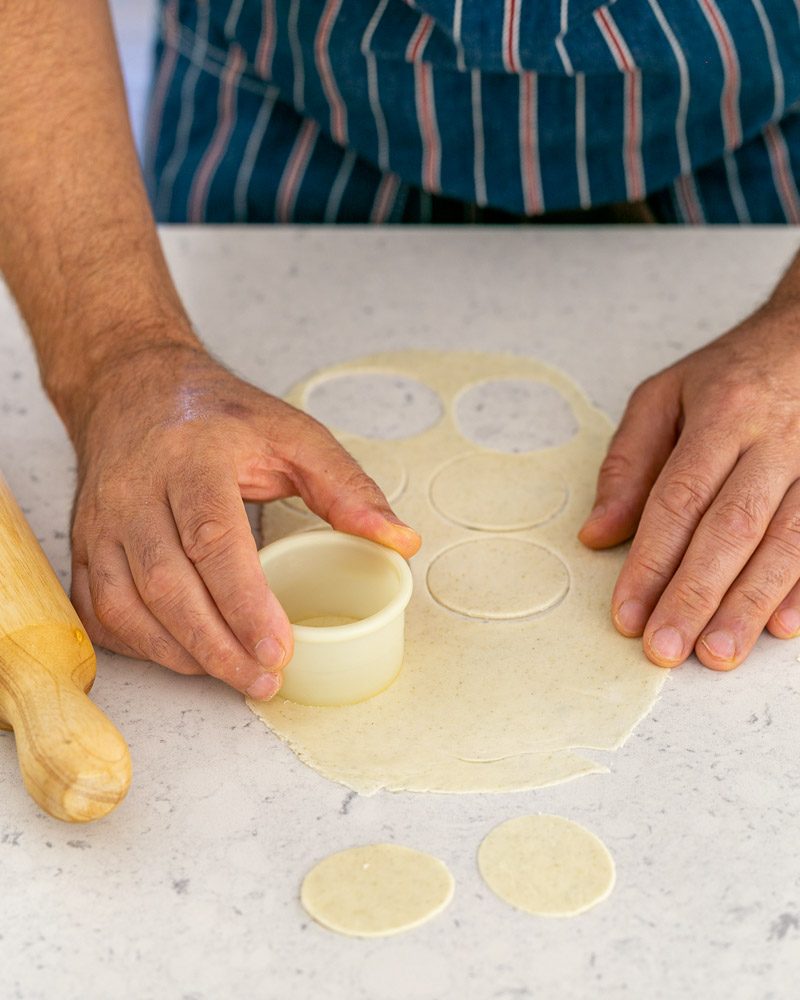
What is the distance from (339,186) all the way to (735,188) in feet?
1.78

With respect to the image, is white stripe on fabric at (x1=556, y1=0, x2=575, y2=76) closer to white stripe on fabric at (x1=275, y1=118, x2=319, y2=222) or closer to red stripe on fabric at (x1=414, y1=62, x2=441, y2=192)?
red stripe on fabric at (x1=414, y1=62, x2=441, y2=192)

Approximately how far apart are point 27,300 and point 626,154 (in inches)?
29.6

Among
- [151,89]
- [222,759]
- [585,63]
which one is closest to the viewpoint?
[222,759]

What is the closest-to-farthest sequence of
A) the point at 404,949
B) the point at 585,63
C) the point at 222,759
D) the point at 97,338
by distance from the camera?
the point at 404,949, the point at 222,759, the point at 97,338, the point at 585,63

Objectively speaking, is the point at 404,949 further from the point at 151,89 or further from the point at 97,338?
the point at 151,89

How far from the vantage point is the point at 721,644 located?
3.32 feet

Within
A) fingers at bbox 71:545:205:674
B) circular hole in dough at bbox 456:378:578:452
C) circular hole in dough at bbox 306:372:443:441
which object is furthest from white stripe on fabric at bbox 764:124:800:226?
fingers at bbox 71:545:205:674

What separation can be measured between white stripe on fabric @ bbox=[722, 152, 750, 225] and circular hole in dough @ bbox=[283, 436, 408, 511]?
2.17 ft

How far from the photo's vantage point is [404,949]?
800 millimetres

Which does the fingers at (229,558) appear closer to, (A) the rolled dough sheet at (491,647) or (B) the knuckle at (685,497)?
(A) the rolled dough sheet at (491,647)

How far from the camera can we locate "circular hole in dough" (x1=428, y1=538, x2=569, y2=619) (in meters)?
1.10

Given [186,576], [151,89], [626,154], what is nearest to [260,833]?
[186,576]

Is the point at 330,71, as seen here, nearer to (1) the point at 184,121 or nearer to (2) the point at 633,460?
(1) the point at 184,121

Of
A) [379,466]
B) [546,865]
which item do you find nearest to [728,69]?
[379,466]
